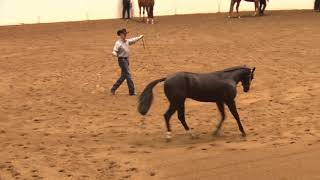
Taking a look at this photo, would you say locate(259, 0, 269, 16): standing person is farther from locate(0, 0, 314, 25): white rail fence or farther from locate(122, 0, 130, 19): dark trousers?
locate(122, 0, 130, 19): dark trousers

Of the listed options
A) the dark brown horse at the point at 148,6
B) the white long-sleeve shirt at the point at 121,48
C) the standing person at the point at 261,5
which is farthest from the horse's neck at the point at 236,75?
the standing person at the point at 261,5

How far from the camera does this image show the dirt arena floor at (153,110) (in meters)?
7.71

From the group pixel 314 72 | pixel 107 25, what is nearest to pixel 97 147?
pixel 314 72

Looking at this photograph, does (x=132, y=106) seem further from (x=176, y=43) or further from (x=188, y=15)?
(x=188, y=15)

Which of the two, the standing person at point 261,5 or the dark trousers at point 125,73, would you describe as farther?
the standing person at point 261,5

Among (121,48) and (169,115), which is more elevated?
(121,48)

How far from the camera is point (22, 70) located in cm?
1659

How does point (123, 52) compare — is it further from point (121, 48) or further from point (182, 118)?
point (182, 118)

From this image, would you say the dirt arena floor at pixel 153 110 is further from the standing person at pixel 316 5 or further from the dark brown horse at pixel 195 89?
the standing person at pixel 316 5

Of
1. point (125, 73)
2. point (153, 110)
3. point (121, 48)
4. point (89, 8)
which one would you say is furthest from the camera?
point (89, 8)

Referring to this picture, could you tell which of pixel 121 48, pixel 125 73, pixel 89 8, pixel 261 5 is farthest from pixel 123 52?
pixel 261 5

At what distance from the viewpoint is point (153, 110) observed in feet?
38.2

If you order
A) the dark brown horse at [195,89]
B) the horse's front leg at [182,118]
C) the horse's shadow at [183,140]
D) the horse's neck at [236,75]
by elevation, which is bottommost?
the horse's shadow at [183,140]

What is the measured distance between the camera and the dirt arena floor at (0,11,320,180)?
7715 millimetres
